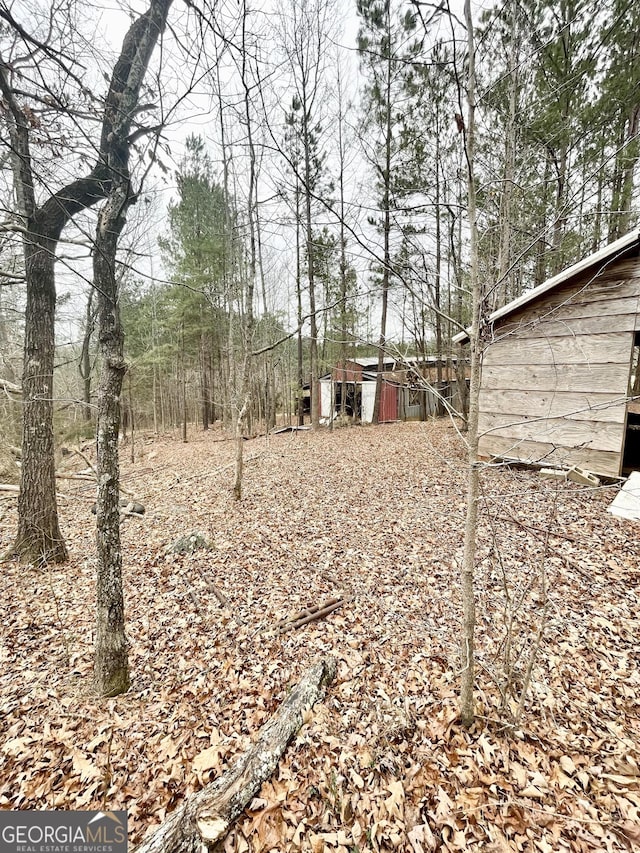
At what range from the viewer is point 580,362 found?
20.1ft

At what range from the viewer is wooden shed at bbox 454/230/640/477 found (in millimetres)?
5605

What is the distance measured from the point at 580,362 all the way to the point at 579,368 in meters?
0.11

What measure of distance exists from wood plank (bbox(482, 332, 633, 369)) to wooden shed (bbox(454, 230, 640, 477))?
1 centimetres

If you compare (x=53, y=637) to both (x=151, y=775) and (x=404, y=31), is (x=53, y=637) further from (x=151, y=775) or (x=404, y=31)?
(x=404, y=31)

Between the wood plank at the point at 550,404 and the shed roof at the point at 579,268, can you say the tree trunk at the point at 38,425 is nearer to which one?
the shed roof at the point at 579,268

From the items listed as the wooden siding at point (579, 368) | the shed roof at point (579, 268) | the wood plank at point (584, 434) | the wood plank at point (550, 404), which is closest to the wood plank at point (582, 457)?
the wooden siding at point (579, 368)

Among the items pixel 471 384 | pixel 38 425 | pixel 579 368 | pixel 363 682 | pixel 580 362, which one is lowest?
pixel 363 682

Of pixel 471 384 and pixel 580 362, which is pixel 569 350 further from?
pixel 471 384

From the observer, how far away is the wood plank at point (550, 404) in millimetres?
5816

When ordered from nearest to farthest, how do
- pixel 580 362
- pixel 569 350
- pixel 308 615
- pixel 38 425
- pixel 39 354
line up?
pixel 308 615, pixel 39 354, pixel 38 425, pixel 580 362, pixel 569 350

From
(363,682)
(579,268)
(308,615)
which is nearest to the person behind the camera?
(363,682)

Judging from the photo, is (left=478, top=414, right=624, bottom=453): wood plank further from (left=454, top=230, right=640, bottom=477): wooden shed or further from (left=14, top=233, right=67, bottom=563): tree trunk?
(left=14, top=233, right=67, bottom=563): tree trunk

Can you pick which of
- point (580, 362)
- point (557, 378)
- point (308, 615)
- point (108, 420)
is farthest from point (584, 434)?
point (108, 420)

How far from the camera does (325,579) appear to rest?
445 centimetres
